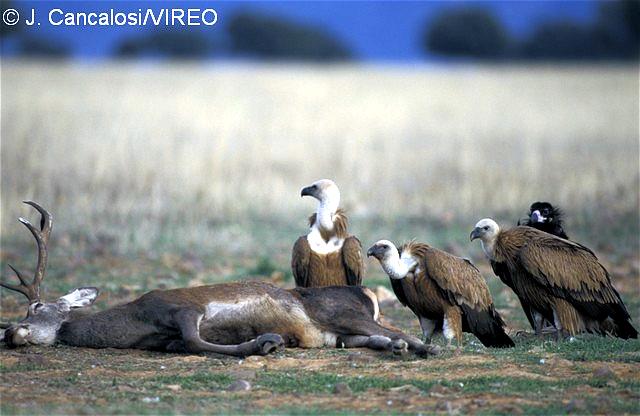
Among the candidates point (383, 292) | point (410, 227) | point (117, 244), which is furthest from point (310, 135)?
point (383, 292)

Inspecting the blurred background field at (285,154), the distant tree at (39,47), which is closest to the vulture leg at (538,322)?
the blurred background field at (285,154)

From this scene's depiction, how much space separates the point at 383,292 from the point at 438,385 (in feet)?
14.8

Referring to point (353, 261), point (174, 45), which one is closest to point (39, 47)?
point (174, 45)

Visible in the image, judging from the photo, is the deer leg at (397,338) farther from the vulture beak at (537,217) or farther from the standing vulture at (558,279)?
the vulture beak at (537,217)

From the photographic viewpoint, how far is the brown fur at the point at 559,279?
9.48 m

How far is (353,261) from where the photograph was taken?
10.2 metres

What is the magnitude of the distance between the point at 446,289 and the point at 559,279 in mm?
1059

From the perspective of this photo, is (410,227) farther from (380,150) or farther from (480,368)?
(480,368)

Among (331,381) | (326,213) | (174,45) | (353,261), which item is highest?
(174,45)

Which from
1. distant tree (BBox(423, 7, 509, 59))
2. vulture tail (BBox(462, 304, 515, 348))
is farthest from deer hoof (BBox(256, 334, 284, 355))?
distant tree (BBox(423, 7, 509, 59))

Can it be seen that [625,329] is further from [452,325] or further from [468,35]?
[468,35]

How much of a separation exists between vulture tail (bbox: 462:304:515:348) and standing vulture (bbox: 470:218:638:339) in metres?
0.55

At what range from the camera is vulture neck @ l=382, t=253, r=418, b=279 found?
9211mm

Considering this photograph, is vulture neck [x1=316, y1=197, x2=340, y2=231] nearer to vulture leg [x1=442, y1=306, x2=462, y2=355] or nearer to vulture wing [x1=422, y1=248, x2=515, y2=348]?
vulture wing [x1=422, y1=248, x2=515, y2=348]
